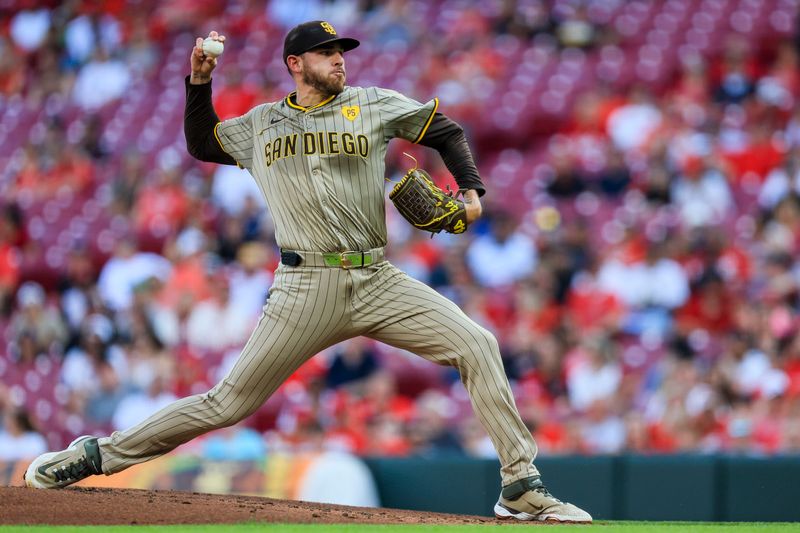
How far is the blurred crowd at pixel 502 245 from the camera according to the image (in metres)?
7.57

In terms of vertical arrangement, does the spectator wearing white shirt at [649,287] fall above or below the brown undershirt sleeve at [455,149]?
above

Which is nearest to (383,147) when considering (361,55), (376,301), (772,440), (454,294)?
(376,301)

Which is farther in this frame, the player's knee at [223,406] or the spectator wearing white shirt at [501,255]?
the spectator wearing white shirt at [501,255]

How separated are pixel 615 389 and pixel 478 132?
11.2 feet

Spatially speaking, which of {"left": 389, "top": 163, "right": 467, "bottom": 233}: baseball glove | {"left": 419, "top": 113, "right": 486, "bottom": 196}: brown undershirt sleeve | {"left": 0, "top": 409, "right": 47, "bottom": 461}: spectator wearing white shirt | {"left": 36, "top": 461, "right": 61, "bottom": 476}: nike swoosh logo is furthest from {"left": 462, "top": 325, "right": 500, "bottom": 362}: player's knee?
{"left": 0, "top": 409, "right": 47, "bottom": 461}: spectator wearing white shirt

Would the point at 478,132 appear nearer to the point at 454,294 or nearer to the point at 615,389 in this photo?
the point at 454,294

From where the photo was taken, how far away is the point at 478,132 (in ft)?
34.0

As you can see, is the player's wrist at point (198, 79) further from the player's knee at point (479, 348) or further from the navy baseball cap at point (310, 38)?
the player's knee at point (479, 348)

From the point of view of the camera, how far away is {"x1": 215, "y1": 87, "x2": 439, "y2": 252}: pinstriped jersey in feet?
14.1

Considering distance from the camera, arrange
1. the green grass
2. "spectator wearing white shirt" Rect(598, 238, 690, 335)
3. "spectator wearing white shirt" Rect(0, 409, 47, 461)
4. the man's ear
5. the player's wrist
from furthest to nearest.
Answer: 1. "spectator wearing white shirt" Rect(0, 409, 47, 461)
2. "spectator wearing white shirt" Rect(598, 238, 690, 335)
3. the player's wrist
4. the man's ear
5. the green grass

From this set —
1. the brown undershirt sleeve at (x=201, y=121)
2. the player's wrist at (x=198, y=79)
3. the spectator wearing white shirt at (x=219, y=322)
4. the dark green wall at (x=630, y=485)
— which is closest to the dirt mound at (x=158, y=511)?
the dark green wall at (x=630, y=485)

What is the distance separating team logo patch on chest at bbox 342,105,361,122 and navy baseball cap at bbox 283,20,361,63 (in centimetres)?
20

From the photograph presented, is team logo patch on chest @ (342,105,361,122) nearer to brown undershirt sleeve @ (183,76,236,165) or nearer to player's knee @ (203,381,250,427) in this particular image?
brown undershirt sleeve @ (183,76,236,165)

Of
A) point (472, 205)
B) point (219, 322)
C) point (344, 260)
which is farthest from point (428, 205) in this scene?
point (219, 322)
